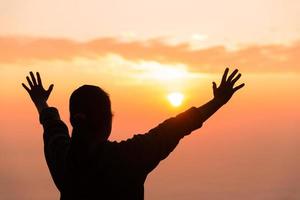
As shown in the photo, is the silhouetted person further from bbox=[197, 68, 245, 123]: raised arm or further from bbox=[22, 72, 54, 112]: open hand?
bbox=[22, 72, 54, 112]: open hand

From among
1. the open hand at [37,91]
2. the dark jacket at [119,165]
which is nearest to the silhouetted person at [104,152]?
the dark jacket at [119,165]

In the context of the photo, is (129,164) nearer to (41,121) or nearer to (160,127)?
(160,127)

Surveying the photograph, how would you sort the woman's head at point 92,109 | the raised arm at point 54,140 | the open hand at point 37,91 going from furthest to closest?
the open hand at point 37,91, the raised arm at point 54,140, the woman's head at point 92,109

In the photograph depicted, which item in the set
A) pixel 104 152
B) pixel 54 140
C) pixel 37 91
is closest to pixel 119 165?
pixel 104 152

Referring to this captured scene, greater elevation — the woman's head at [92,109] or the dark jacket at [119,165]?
the woman's head at [92,109]

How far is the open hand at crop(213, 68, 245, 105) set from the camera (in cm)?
476

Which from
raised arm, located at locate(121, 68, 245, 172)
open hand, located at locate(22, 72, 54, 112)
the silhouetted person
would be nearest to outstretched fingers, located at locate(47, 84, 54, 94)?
open hand, located at locate(22, 72, 54, 112)

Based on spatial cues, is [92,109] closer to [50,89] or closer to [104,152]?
[104,152]

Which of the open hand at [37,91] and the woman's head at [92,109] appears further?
the open hand at [37,91]

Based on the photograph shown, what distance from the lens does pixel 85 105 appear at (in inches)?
166

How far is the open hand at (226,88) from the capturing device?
4762 millimetres

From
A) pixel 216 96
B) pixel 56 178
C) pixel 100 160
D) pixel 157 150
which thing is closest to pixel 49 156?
pixel 56 178

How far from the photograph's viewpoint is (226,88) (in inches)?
191

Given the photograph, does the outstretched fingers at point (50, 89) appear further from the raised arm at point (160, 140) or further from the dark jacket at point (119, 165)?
the raised arm at point (160, 140)
